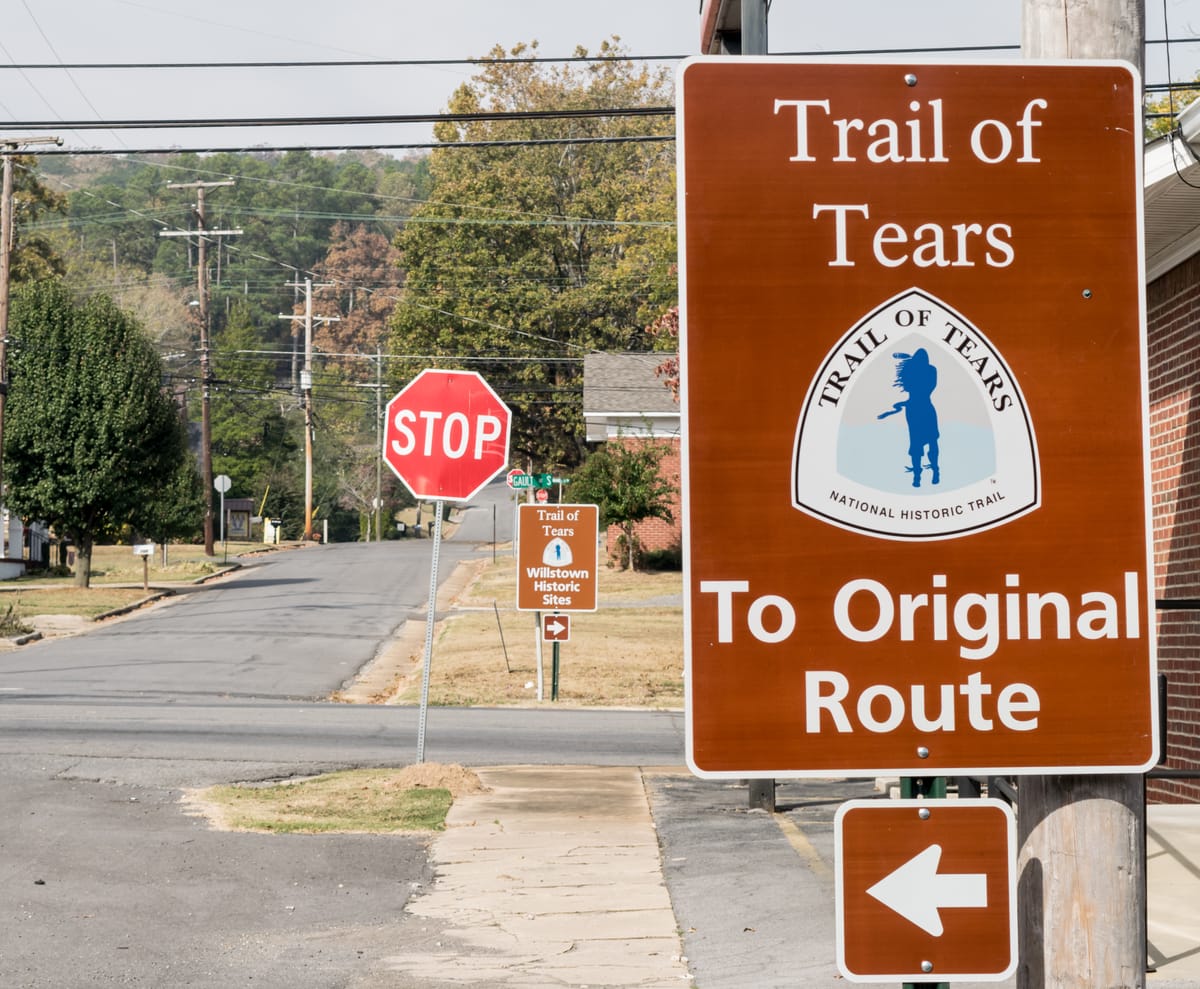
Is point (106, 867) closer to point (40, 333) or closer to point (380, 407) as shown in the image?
point (40, 333)

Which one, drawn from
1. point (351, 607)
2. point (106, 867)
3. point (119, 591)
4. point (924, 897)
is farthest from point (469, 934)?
point (119, 591)

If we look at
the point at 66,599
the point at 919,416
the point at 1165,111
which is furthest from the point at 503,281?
the point at 919,416

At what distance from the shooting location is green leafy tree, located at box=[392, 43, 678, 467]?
210 ft

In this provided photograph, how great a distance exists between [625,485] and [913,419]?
3806 centimetres

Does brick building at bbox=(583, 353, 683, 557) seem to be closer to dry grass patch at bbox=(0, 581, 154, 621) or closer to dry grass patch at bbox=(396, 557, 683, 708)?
dry grass patch at bbox=(396, 557, 683, 708)

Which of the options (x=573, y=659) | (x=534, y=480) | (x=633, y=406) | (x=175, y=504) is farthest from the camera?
(x=633, y=406)

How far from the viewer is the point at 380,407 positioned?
76750mm

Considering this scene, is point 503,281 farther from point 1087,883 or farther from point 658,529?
point 1087,883

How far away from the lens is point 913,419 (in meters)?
2.66

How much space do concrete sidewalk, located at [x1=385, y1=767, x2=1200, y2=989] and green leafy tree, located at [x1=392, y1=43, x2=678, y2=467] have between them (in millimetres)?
51785

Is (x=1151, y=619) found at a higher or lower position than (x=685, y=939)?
higher

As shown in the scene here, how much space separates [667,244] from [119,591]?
2512cm

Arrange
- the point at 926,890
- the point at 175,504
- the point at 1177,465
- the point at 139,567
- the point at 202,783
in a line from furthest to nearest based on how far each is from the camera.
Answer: the point at 139,567
the point at 175,504
the point at 202,783
the point at 1177,465
the point at 926,890

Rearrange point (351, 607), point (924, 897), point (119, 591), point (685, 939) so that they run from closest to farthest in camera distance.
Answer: point (924, 897), point (685, 939), point (351, 607), point (119, 591)
